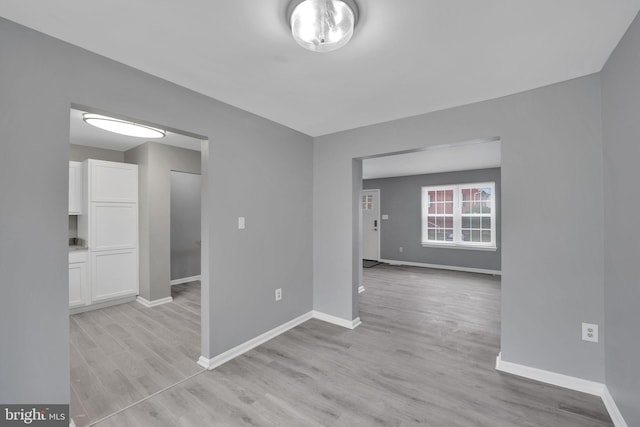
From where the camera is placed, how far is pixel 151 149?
153 inches

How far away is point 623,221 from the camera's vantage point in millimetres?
1618

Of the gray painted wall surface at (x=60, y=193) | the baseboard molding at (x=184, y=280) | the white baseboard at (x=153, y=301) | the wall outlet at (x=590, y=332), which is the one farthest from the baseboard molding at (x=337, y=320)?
the baseboard molding at (x=184, y=280)

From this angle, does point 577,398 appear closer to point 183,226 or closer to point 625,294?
point 625,294

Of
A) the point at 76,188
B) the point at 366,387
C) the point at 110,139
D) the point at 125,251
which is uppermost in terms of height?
the point at 110,139

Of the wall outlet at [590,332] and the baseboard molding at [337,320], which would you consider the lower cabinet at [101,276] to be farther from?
the wall outlet at [590,332]

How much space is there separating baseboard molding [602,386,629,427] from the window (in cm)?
456

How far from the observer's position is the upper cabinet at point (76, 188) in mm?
3707

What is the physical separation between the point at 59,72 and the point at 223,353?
2378 millimetres

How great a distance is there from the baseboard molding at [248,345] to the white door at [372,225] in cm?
459

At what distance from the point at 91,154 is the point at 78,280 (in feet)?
6.25

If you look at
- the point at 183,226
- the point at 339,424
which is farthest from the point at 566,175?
the point at 183,226

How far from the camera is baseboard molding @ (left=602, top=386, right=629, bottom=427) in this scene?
1.66 m

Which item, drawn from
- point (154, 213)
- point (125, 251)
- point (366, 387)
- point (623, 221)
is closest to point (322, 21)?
point (623, 221)

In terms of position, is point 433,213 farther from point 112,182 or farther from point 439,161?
point 112,182
